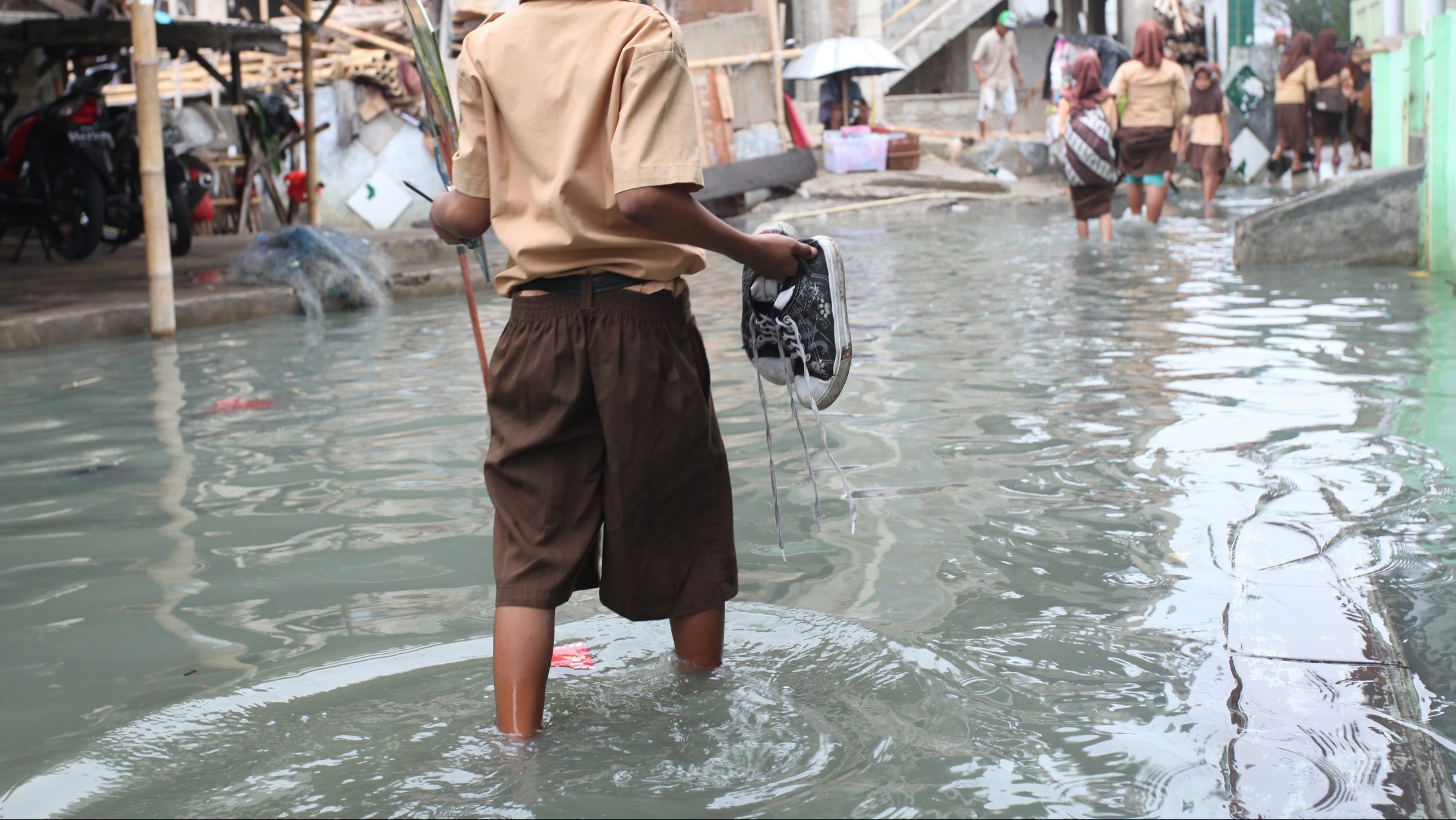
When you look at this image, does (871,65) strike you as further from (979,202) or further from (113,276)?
(113,276)

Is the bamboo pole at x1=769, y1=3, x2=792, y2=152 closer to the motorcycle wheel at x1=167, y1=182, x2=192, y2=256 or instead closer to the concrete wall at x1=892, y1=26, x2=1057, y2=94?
the concrete wall at x1=892, y1=26, x2=1057, y2=94

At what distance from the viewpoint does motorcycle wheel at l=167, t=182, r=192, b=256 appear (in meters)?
11.1

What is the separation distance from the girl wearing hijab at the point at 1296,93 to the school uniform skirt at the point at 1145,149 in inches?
261

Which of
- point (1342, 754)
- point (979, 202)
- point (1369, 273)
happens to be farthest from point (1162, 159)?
point (1342, 754)

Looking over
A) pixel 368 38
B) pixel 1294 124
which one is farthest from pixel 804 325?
pixel 1294 124

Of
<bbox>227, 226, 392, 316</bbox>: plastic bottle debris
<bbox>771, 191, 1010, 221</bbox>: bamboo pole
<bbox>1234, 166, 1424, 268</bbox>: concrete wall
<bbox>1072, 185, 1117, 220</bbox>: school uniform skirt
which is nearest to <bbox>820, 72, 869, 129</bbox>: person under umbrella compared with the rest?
<bbox>771, 191, 1010, 221</bbox>: bamboo pole

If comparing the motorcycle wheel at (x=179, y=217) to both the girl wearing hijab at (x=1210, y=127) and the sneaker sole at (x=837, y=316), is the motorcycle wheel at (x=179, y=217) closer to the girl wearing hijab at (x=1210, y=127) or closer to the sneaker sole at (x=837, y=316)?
the sneaker sole at (x=837, y=316)

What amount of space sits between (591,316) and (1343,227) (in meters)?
8.58

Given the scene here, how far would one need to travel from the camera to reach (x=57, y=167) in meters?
10.8

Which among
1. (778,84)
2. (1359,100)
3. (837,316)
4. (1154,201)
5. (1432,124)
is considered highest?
(778,84)

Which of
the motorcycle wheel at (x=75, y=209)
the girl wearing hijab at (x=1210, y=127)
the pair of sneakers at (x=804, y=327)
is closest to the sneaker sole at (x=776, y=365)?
the pair of sneakers at (x=804, y=327)

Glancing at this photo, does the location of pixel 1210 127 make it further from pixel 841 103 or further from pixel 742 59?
pixel 841 103

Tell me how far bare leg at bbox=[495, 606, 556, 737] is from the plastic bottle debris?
312 inches

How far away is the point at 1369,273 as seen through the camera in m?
9.26
